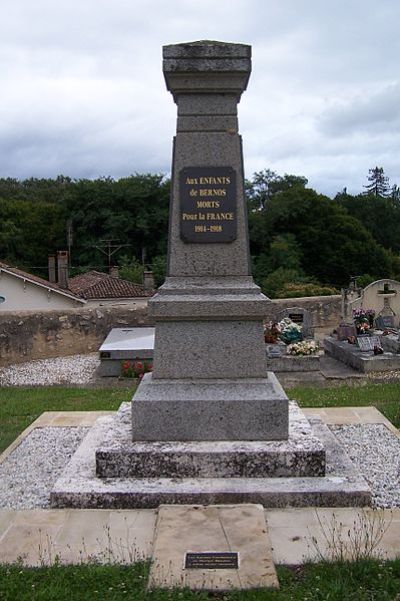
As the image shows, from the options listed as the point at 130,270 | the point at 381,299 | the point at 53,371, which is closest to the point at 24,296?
the point at 130,270

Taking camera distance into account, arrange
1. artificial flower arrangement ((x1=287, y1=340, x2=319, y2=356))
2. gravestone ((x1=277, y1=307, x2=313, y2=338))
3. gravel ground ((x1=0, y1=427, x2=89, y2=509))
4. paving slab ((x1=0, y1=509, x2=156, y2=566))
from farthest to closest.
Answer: gravestone ((x1=277, y1=307, x2=313, y2=338)), artificial flower arrangement ((x1=287, y1=340, x2=319, y2=356)), gravel ground ((x1=0, y1=427, x2=89, y2=509)), paving slab ((x1=0, y1=509, x2=156, y2=566))

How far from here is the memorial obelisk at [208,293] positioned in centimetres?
517

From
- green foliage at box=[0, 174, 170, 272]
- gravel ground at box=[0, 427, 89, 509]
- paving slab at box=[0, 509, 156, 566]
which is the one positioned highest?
green foliage at box=[0, 174, 170, 272]

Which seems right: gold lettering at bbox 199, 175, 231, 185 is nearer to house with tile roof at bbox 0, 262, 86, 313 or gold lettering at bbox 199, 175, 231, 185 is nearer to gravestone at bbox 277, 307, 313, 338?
gravestone at bbox 277, 307, 313, 338

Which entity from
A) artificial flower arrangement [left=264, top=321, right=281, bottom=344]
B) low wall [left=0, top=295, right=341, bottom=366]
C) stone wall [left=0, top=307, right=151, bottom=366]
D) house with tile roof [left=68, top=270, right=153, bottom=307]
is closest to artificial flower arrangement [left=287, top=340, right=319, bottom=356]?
artificial flower arrangement [left=264, top=321, right=281, bottom=344]

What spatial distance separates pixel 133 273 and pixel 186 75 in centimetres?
3578

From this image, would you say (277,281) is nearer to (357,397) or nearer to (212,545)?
(357,397)

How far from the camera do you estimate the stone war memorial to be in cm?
486

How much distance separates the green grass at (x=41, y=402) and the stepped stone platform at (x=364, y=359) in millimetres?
5183

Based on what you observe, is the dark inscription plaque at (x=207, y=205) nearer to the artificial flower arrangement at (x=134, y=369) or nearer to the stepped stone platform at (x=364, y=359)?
the artificial flower arrangement at (x=134, y=369)

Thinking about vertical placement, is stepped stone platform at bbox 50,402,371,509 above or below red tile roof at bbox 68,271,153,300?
below

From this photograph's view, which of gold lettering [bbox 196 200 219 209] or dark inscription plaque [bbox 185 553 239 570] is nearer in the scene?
dark inscription plaque [bbox 185 553 239 570]

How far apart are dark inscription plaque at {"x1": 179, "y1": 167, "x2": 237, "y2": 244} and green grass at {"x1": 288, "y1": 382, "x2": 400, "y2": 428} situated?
3472 mm

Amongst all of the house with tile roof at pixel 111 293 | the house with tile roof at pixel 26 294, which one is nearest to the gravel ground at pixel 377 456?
the house with tile roof at pixel 26 294
